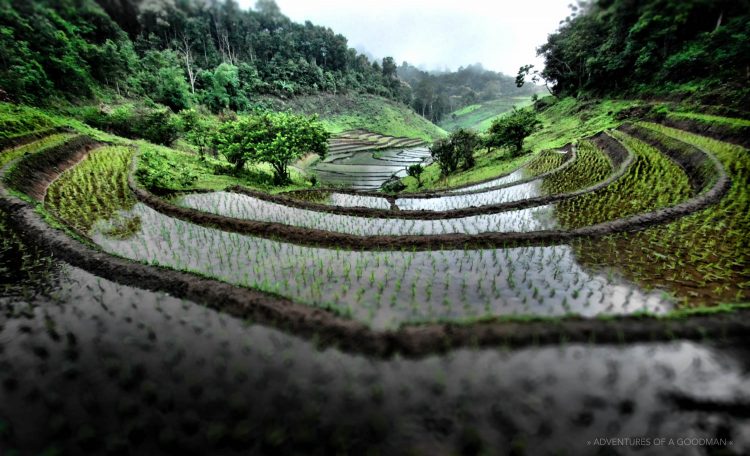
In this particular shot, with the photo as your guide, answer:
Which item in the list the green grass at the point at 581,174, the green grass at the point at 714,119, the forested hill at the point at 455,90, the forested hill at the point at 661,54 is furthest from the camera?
the forested hill at the point at 455,90

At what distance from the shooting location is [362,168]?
34.2 metres

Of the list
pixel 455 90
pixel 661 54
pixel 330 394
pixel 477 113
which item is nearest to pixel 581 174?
pixel 330 394

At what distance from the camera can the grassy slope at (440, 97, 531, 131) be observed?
9350 centimetres

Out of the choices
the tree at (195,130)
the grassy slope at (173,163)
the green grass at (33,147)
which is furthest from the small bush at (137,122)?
the green grass at (33,147)

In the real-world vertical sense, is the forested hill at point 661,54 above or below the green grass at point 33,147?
above

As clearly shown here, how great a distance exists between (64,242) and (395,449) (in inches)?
384

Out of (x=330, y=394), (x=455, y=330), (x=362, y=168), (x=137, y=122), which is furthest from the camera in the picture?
(x=362, y=168)

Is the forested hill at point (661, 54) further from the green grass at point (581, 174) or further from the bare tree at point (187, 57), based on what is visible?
the bare tree at point (187, 57)

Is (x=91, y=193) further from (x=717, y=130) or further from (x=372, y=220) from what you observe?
(x=717, y=130)

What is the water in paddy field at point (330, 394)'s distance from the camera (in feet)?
11.7

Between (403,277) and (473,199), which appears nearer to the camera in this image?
(403,277)

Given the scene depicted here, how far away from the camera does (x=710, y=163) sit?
38.9 ft

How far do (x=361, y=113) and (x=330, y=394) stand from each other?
227ft

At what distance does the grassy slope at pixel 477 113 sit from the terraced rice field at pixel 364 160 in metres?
40.3
